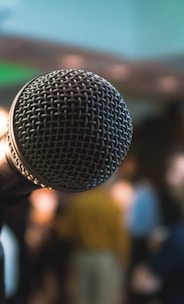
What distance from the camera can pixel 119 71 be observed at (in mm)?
5328

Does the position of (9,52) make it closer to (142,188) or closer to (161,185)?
(142,188)

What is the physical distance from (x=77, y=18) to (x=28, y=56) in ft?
2.33

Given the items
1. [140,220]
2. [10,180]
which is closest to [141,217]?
[140,220]

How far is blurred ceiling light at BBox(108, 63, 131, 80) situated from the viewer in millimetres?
5105

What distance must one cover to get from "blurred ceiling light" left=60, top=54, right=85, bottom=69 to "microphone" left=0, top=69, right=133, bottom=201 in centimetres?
414

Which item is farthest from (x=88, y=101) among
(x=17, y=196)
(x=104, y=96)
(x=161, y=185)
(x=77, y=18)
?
(x=161, y=185)

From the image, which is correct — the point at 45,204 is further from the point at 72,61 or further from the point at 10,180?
the point at 10,180

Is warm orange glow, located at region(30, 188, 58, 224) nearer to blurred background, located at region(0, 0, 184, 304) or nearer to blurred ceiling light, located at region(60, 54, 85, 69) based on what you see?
blurred background, located at region(0, 0, 184, 304)

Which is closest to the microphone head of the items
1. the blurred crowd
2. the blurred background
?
the blurred crowd

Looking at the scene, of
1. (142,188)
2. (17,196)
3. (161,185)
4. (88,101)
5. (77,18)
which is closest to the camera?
(88,101)

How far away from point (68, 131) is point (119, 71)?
15.7 ft

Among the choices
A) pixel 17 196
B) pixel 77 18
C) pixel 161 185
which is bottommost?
pixel 161 185

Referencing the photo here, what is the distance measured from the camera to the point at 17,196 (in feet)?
2.33

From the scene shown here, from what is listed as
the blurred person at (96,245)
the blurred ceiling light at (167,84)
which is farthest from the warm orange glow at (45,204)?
the blurred ceiling light at (167,84)
